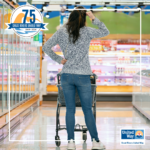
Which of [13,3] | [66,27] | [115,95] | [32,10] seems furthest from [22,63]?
[115,95]

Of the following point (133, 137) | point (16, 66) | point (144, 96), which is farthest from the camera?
point (144, 96)

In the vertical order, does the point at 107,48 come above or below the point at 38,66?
above

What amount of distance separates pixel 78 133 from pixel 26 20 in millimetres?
1884

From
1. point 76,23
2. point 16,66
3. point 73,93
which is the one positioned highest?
point 76,23

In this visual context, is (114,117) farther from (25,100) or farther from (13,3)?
(13,3)

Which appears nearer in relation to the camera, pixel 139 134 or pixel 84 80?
pixel 84 80

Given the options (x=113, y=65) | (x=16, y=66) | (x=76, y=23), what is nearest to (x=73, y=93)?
(x=76, y=23)

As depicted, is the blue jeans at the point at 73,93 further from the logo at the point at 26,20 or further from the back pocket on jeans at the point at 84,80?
the logo at the point at 26,20

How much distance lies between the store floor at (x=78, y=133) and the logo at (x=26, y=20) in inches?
56.6

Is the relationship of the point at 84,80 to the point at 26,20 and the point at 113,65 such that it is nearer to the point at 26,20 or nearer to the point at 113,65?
the point at 26,20

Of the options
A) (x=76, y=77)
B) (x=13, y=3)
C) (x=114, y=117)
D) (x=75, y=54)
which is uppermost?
(x=13, y=3)

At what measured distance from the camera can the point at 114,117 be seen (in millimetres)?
6027

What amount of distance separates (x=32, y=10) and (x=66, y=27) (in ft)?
2.04

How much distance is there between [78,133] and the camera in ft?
14.5
